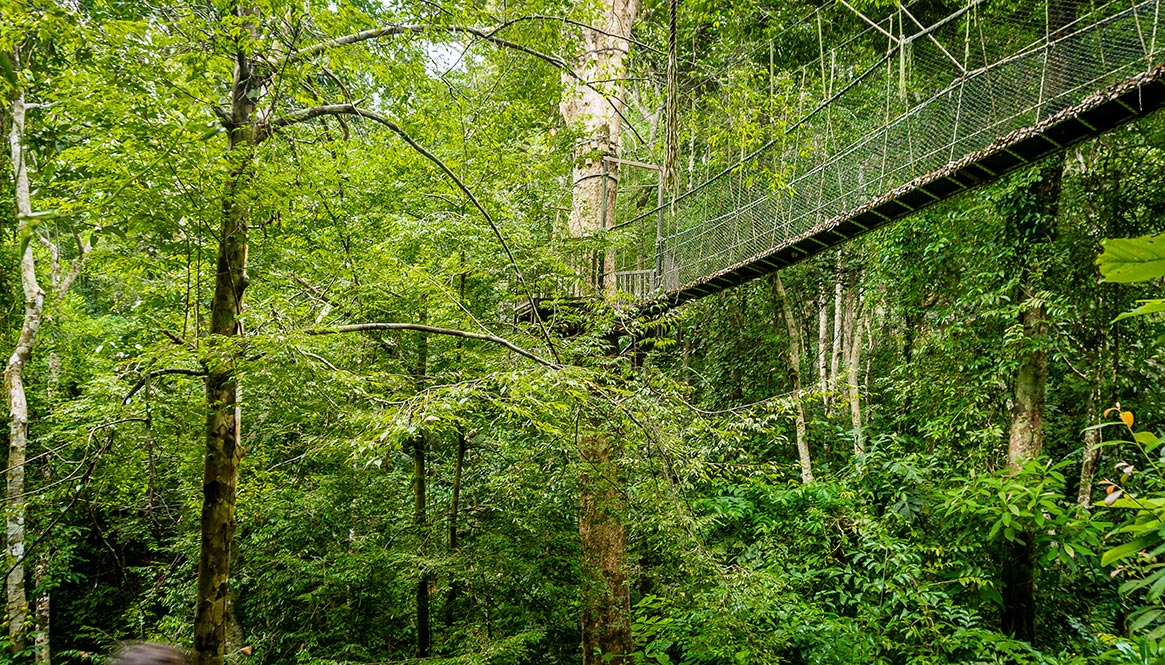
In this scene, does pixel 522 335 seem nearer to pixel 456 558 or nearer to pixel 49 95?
pixel 456 558

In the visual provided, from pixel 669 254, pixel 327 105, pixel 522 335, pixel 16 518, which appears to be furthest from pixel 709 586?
pixel 16 518

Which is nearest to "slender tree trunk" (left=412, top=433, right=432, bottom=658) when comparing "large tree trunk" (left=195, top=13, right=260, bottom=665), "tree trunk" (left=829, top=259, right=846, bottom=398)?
"large tree trunk" (left=195, top=13, right=260, bottom=665)

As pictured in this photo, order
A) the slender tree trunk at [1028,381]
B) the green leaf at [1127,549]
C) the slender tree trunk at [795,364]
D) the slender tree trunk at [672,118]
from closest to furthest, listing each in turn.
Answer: the green leaf at [1127,549], the slender tree trunk at [672,118], the slender tree trunk at [1028,381], the slender tree trunk at [795,364]

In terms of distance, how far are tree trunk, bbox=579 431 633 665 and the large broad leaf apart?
2.84m

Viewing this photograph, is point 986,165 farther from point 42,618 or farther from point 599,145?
point 42,618

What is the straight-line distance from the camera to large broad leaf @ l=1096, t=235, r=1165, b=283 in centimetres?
50

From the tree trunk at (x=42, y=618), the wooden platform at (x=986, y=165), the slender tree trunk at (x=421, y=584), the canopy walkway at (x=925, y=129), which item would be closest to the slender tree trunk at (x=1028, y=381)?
the canopy walkway at (x=925, y=129)

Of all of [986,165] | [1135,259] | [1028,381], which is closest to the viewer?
[1135,259]

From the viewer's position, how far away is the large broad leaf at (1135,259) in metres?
0.50

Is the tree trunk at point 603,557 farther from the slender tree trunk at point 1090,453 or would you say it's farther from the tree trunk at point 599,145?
the slender tree trunk at point 1090,453

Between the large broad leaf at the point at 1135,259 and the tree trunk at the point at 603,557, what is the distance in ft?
9.33

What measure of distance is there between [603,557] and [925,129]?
126 inches

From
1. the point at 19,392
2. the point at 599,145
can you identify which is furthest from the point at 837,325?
the point at 19,392

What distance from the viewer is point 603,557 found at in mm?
3902
